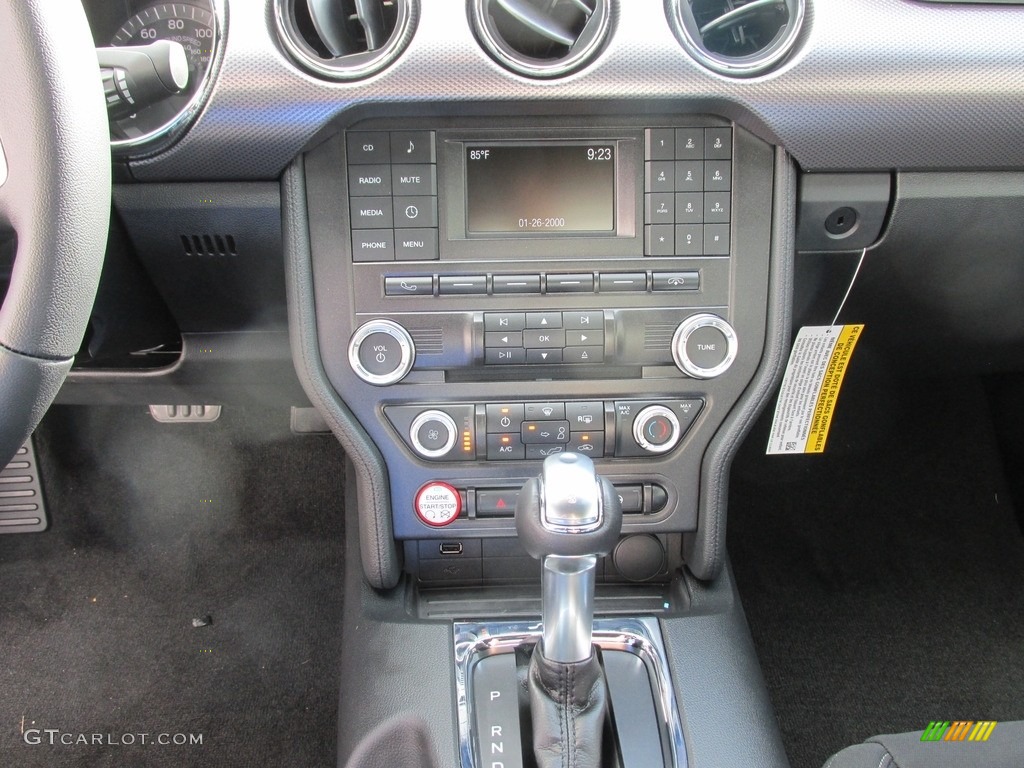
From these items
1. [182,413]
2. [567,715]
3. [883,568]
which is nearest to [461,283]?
[567,715]

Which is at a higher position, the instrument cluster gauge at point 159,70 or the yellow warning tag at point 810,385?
the instrument cluster gauge at point 159,70

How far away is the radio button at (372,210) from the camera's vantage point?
1073 millimetres

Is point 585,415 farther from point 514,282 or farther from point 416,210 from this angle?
Answer: point 416,210

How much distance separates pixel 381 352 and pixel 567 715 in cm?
47

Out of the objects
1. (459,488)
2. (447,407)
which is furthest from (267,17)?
(459,488)

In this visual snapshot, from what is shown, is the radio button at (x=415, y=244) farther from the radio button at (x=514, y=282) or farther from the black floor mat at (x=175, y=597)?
the black floor mat at (x=175, y=597)

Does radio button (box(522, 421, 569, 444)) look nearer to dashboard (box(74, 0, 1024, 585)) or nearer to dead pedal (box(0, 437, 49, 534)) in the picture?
dashboard (box(74, 0, 1024, 585))

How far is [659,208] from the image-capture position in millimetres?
1094

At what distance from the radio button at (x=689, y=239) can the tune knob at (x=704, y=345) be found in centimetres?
8

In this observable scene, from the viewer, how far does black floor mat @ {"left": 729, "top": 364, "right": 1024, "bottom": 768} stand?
163 centimetres

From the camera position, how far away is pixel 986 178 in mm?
1144

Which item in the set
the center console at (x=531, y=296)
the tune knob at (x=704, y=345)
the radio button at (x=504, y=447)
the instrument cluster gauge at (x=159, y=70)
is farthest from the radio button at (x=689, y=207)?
the instrument cluster gauge at (x=159, y=70)

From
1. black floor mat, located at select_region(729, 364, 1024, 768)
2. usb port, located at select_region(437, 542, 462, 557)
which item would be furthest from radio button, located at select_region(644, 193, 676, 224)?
black floor mat, located at select_region(729, 364, 1024, 768)

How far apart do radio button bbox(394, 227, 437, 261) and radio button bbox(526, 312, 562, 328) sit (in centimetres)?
14
